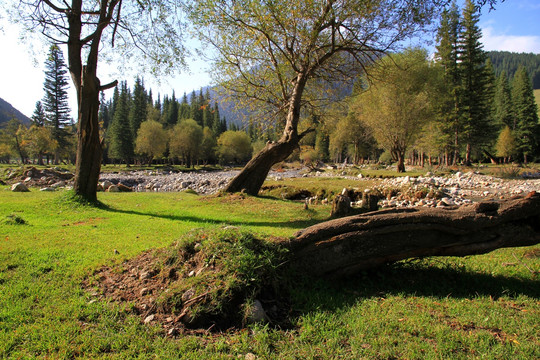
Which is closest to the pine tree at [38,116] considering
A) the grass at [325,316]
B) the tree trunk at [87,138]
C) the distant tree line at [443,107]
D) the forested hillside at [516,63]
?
the distant tree line at [443,107]

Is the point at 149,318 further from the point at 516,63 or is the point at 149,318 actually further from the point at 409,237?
the point at 516,63

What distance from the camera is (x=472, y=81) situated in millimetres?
Answer: 37250

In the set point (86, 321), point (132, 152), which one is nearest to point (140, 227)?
point (86, 321)

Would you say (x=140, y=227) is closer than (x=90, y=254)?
No

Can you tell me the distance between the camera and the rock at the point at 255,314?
10.2ft

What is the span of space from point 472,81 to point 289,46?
36176 millimetres

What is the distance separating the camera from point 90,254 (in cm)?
505

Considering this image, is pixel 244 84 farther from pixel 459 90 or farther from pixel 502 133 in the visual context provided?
pixel 502 133

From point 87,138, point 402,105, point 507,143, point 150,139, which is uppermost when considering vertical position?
point 402,105

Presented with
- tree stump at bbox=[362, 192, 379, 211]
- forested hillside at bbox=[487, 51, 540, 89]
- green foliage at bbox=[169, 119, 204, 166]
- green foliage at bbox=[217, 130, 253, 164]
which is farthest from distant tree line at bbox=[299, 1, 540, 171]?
forested hillside at bbox=[487, 51, 540, 89]

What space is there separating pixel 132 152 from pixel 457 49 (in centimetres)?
6051

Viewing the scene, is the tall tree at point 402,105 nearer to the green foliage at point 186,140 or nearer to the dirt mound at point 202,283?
the dirt mound at point 202,283

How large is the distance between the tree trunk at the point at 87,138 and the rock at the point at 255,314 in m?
9.73

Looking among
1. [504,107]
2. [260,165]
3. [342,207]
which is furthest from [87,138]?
[504,107]
